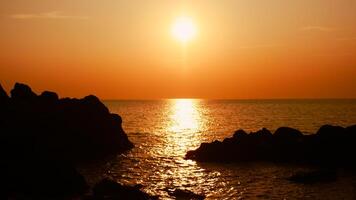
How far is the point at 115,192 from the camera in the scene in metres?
33.8

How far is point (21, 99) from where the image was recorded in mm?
64750

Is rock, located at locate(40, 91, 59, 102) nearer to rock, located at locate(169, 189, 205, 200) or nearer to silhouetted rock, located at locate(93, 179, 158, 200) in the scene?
silhouetted rock, located at locate(93, 179, 158, 200)

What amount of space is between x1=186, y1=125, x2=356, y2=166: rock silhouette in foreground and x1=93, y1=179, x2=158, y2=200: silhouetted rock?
26237mm

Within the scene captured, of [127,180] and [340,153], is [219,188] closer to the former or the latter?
[127,180]

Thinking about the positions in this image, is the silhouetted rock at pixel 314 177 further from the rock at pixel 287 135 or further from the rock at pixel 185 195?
the rock at pixel 287 135

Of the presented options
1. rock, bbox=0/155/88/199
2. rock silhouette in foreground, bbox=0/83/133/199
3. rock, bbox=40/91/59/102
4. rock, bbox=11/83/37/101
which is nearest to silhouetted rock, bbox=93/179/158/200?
rock, bbox=0/155/88/199

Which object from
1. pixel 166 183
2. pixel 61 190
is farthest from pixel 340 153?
pixel 61 190

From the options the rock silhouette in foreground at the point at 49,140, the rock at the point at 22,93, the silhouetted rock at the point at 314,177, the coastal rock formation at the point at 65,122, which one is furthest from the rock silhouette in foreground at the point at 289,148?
the rock at the point at 22,93

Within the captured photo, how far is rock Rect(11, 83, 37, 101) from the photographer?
216 feet

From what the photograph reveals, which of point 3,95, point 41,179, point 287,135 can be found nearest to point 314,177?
point 287,135

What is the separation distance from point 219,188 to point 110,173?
1457 cm

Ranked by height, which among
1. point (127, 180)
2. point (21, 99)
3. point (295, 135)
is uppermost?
point (21, 99)

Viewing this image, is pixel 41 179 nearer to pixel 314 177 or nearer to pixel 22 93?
pixel 314 177

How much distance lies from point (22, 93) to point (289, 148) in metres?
41.4
